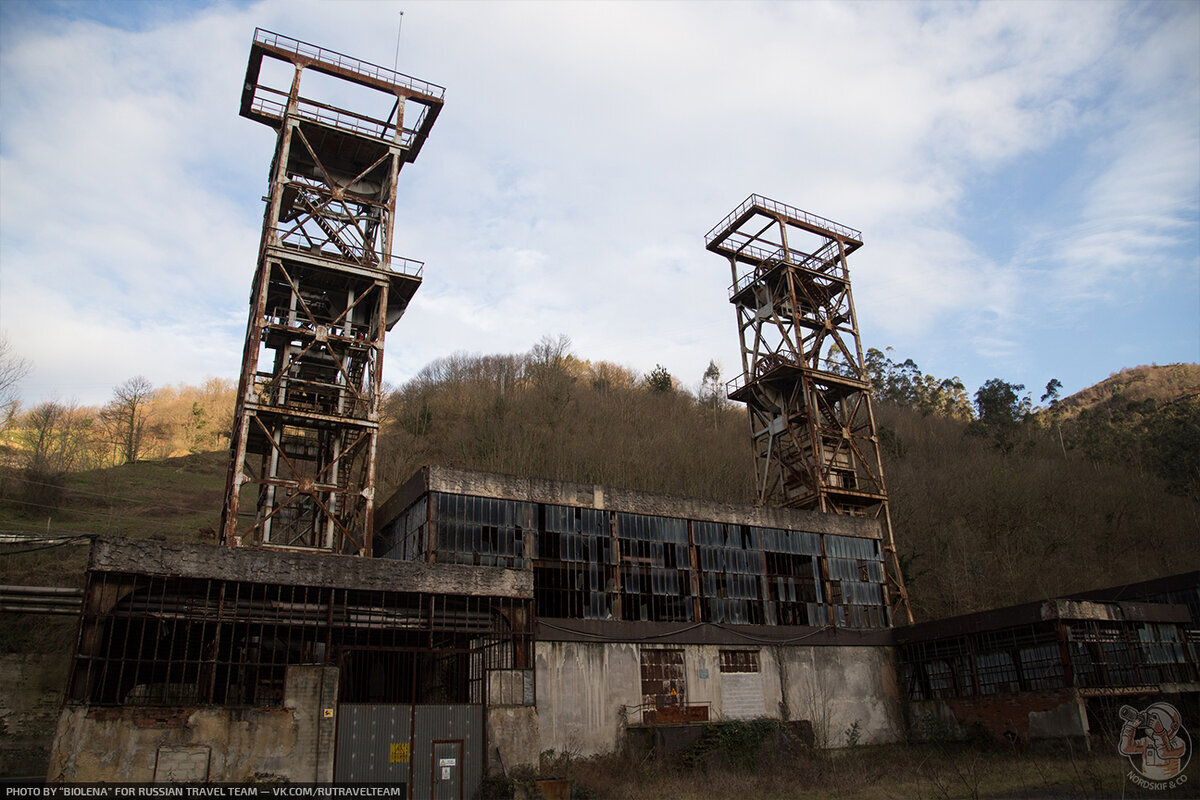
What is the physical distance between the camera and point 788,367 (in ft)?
112

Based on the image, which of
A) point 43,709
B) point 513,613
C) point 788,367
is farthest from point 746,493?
point 43,709

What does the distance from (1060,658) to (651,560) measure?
40.3 feet

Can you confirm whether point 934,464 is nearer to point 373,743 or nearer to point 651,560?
point 651,560

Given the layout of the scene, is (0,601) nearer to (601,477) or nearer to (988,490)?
(601,477)

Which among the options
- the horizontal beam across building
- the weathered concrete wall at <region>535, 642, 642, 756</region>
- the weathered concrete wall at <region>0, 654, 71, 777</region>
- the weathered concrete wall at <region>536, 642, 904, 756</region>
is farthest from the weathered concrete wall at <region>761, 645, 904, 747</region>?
the weathered concrete wall at <region>0, 654, 71, 777</region>

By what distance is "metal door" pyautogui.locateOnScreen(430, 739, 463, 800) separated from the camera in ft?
53.1

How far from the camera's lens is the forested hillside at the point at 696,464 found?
45.6 m

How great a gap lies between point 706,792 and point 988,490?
42304 mm

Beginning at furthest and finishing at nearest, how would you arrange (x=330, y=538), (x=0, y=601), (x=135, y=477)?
(x=135, y=477) < (x=330, y=538) < (x=0, y=601)

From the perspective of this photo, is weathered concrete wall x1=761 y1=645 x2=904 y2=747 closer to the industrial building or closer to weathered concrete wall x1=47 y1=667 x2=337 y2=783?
the industrial building

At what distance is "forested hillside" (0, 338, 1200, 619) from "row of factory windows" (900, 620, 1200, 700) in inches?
423

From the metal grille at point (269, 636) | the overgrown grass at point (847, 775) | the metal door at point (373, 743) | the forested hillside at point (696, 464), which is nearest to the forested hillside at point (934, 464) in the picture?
the forested hillside at point (696, 464)

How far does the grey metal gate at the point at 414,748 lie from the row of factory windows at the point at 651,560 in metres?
5.86

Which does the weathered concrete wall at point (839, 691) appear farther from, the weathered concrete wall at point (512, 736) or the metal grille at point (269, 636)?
the metal grille at point (269, 636)
